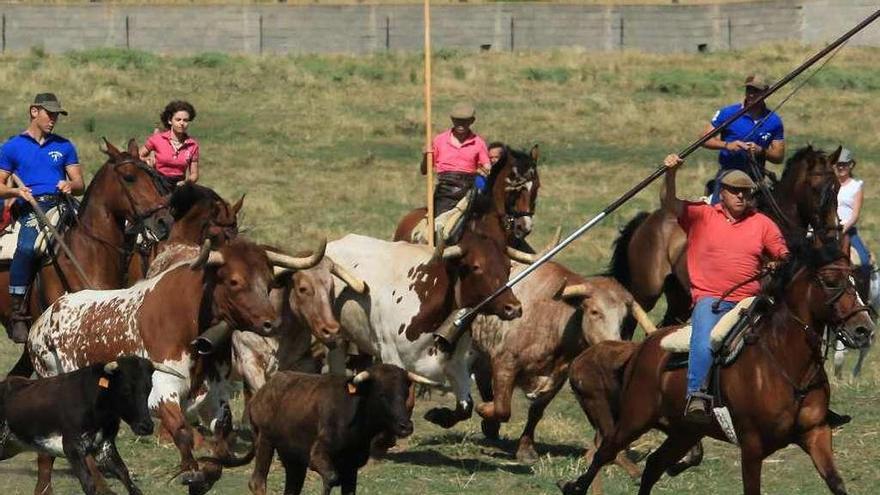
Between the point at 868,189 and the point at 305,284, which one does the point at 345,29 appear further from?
the point at 305,284

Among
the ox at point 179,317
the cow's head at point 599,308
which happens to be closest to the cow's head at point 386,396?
the ox at point 179,317

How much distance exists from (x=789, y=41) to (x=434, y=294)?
38.3 meters

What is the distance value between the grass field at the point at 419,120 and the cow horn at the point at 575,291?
1226mm

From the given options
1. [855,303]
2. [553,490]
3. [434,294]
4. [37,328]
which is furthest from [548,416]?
[855,303]

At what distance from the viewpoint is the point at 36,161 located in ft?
52.1

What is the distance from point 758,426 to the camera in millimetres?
12078

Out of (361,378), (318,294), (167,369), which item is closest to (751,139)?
(318,294)

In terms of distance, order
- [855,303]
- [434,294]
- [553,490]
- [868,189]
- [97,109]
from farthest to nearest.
A: 1. [97,109]
2. [868,189]
3. [434,294]
4. [553,490]
5. [855,303]

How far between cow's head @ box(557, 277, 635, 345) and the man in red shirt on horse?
3283mm

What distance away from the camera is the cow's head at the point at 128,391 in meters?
12.2

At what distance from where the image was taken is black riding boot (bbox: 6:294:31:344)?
16094mm

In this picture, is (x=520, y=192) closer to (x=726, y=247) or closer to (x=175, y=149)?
(x=175, y=149)

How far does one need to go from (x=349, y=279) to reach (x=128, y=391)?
3.72 meters

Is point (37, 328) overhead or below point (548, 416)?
overhead
